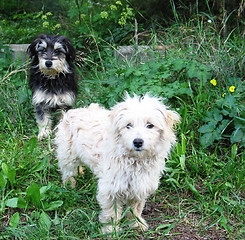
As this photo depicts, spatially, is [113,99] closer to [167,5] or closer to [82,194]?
[82,194]

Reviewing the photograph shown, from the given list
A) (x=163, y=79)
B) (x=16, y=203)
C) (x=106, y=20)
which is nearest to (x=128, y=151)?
(x=16, y=203)

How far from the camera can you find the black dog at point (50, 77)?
5.16m

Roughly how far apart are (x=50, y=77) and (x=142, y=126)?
265cm

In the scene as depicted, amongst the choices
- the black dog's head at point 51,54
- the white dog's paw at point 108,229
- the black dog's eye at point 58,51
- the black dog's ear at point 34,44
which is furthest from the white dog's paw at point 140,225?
the black dog's ear at point 34,44

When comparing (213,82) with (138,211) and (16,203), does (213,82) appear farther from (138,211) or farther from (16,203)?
(16,203)

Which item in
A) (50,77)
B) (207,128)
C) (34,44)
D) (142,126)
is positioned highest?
(142,126)

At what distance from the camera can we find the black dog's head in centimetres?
511

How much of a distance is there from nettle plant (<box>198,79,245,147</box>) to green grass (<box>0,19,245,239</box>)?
11mm

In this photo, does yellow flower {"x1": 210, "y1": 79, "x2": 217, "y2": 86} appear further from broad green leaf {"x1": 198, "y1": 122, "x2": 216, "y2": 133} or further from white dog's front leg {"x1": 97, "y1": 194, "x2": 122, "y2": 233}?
white dog's front leg {"x1": 97, "y1": 194, "x2": 122, "y2": 233}

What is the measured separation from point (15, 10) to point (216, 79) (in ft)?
20.1

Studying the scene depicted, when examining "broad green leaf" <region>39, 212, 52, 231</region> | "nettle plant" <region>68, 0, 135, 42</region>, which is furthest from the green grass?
"nettle plant" <region>68, 0, 135, 42</region>

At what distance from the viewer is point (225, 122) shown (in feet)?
14.5

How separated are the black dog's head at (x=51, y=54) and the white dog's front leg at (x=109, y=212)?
7.83 ft

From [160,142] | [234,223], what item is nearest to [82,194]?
[160,142]
